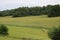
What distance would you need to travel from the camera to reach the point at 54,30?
24.3 m

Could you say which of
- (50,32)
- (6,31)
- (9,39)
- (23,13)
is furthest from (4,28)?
(23,13)

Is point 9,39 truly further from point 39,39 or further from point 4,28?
point 4,28

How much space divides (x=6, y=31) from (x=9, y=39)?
703cm

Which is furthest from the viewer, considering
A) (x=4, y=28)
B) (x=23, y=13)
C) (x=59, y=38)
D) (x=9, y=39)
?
(x=23, y=13)

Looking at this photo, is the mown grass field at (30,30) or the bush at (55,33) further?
the mown grass field at (30,30)

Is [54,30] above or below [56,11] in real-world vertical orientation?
above

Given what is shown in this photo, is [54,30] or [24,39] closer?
[54,30]

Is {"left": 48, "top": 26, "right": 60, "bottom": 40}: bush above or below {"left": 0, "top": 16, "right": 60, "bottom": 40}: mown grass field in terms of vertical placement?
above

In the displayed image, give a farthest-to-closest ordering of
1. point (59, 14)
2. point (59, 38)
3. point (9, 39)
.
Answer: point (59, 14), point (9, 39), point (59, 38)

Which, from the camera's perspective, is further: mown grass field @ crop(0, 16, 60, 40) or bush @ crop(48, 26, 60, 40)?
mown grass field @ crop(0, 16, 60, 40)

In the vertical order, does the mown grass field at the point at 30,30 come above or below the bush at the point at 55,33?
below

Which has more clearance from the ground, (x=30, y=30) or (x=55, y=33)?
(x=55, y=33)

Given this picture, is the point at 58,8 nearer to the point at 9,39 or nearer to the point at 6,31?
the point at 6,31

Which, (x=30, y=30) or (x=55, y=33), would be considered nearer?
(x=55, y=33)
